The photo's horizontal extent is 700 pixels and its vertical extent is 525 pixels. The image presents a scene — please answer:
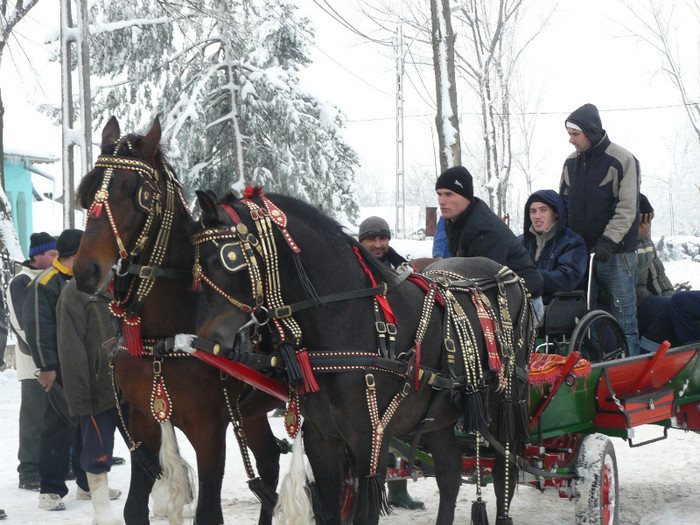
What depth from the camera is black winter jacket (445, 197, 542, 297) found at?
15.9ft

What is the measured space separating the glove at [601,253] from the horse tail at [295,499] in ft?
9.72

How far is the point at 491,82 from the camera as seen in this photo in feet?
84.2

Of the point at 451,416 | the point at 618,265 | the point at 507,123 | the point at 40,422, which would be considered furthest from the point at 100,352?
the point at 507,123

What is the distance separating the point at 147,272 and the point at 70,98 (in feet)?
24.0

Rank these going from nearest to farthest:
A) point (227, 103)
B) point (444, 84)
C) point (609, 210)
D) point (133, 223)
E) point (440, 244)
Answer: point (133, 223), point (609, 210), point (440, 244), point (444, 84), point (227, 103)

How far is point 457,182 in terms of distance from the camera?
15.5 ft

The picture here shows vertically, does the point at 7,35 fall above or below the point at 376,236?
above

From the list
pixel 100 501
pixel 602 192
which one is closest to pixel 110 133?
pixel 100 501

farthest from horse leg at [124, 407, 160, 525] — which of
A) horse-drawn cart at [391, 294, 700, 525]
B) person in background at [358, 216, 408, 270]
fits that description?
person in background at [358, 216, 408, 270]

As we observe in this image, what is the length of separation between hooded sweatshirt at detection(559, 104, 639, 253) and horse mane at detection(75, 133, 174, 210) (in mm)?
3226

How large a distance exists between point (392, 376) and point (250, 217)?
97 cm

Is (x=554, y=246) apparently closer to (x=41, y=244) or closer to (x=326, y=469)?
(x=326, y=469)

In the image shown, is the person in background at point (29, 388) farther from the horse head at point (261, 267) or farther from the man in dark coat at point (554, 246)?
the man in dark coat at point (554, 246)

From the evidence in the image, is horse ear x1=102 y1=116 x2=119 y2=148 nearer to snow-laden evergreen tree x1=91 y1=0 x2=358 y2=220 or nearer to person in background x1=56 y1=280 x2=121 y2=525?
person in background x1=56 y1=280 x2=121 y2=525
